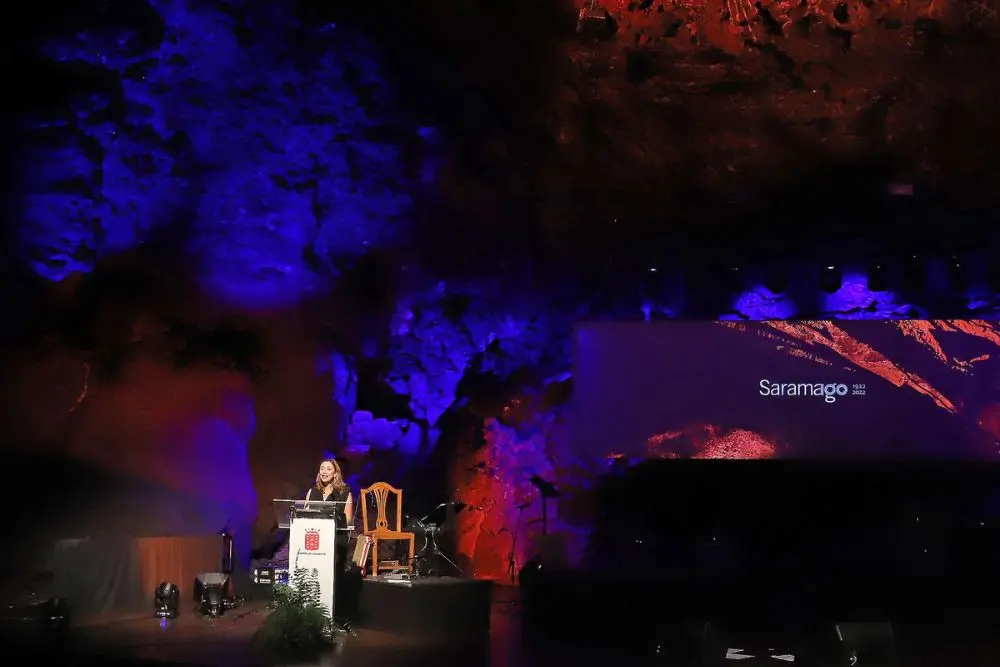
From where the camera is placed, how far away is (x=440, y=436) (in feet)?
36.6

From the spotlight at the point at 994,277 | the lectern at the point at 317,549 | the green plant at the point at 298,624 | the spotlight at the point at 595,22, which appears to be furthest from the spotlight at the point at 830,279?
the green plant at the point at 298,624

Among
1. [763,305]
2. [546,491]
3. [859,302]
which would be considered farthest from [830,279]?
[546,491]

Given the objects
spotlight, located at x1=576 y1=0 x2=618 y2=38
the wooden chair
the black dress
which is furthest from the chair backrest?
spotlight, located at x1=576 y1=0 x2=618 y2=38

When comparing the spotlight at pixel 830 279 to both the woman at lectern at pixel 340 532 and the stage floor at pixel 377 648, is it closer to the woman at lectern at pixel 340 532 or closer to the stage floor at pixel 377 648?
the stage floor at pixel 377 648

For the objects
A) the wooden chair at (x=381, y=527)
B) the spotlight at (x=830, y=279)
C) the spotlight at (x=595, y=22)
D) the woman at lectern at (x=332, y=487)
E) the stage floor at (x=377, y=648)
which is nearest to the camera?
the stage floor at (x=377, y=648)

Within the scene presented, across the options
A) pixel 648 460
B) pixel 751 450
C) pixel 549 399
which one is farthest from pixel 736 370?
pixel 549 399

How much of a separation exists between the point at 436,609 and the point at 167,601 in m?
2.26

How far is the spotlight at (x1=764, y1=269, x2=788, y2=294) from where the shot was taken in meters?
10.4

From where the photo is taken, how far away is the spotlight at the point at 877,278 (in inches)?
394

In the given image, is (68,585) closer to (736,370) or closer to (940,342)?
(736,370)

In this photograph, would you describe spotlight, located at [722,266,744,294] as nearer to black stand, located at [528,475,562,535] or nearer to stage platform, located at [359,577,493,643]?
black stand, located at [528,475,562,535]

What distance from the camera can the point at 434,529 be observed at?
8672 mm

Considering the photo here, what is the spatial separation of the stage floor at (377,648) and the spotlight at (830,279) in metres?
3.72

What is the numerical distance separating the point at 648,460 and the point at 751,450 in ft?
4.45
